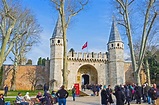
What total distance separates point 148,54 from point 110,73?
674 cm

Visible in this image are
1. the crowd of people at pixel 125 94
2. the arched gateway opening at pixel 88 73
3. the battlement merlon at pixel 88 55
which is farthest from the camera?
the arched gateway opening at pixel 88 73

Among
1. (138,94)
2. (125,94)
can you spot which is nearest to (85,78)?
(138,94)

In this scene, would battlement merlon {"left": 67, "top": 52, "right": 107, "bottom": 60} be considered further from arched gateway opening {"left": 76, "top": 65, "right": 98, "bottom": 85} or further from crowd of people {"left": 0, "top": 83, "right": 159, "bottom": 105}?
crowd of people {"left": 0, "top": 83, "right": 159, "bottom": 105}

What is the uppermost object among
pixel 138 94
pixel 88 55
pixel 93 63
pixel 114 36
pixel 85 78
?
pixel 114 36

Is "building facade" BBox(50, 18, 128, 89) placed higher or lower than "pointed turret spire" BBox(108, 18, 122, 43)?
lower

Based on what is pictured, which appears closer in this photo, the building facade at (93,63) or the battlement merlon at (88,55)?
the building facade at (93,63)

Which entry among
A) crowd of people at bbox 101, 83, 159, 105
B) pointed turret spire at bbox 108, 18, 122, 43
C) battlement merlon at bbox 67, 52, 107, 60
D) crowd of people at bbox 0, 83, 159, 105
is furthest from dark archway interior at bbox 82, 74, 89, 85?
crowd of people at bbox 101, 83, 159, 105

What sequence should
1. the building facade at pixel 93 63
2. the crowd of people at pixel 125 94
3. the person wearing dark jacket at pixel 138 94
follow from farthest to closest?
1. the building facade at pixel 93 63
2. the person wearing dark jacket at pixel 138 94
3. the crowd of people at pixel 125 94

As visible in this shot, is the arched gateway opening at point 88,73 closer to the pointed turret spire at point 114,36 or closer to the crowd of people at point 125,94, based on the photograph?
the pointed turret spire at point 114,36

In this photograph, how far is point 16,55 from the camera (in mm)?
27562

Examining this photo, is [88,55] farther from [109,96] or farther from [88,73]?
[109,96]

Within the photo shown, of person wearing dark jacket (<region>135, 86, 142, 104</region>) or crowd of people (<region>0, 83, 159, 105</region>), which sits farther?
person wearing dark jacket (<region>135, 86, 142, 104</region>)

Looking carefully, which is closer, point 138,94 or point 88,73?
point 138,94

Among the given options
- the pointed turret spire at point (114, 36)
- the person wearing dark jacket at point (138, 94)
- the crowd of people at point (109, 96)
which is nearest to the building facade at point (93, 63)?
the pointed turret spire at point (114, 36)
